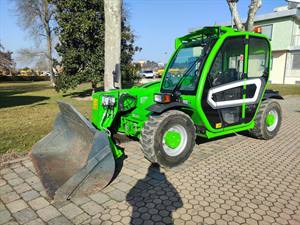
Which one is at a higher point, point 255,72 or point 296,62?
point 296,62

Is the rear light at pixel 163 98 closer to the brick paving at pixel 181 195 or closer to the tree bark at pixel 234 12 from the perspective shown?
the brick paving at pixel 181 195

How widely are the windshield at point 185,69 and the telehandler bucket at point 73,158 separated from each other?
202 cm

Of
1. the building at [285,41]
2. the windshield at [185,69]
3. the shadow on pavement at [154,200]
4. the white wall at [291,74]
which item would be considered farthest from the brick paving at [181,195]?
the building at [285,41]

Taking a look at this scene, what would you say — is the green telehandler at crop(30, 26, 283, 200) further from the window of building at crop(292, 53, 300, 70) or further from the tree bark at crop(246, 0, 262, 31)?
the window of building at crop(292, 53, 300, 70)

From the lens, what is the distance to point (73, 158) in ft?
12.7

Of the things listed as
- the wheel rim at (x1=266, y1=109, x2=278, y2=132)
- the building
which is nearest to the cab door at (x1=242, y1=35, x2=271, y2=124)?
the wheel rim at (x1=266, y1=109, x2=278, y2=132)

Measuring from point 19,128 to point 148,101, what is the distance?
4.52 meters

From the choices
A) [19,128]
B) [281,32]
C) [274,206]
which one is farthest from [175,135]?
[281,32]

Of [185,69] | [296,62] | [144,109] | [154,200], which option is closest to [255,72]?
[185,69]

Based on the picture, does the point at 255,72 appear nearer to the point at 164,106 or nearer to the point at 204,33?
the point at 204,33

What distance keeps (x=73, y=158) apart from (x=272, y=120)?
4812mm

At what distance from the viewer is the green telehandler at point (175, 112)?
3.55 m

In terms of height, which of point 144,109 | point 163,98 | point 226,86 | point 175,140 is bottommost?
point 175,140

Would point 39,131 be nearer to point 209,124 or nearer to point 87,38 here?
point 209,124
